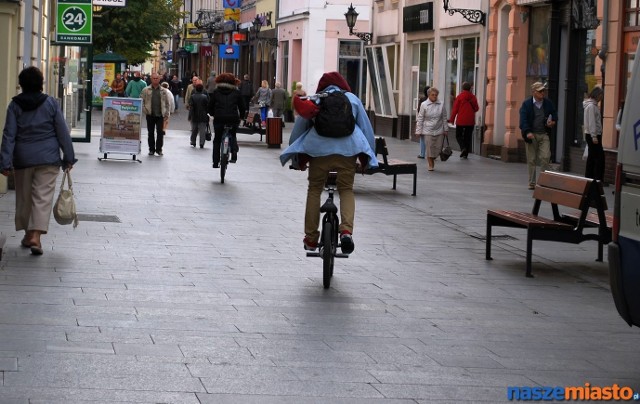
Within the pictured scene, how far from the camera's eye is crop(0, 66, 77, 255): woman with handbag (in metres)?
11.8

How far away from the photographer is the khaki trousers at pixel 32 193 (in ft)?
38.9

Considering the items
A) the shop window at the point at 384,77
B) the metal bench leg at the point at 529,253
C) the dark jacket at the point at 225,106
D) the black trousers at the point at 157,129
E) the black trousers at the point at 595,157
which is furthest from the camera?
the shop window at the point at 384,77

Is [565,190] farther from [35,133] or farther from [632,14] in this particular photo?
[632,14]

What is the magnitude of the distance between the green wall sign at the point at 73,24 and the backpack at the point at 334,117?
16.9 meters

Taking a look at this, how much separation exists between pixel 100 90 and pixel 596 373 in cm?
4339

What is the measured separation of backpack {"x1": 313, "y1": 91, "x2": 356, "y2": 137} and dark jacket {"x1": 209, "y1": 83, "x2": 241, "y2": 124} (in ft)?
36.4

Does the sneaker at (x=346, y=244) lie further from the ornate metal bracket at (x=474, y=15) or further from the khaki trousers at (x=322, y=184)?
the ornate metal bracket at (x=474, y=15)

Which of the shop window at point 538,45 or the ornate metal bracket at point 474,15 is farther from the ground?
the ornate metal bracket at point 474,15

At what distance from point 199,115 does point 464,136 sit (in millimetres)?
6484

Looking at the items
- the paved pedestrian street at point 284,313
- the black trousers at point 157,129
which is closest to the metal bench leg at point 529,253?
the paved pedestrian street at point 284,313

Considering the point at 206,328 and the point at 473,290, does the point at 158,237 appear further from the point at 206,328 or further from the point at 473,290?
the point at 206,328

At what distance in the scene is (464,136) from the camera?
31.8m

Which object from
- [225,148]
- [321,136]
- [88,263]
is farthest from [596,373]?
Result: [225,148]

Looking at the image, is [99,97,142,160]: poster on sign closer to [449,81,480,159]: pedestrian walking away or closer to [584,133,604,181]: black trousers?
[584,133,604,181]: black trousers
